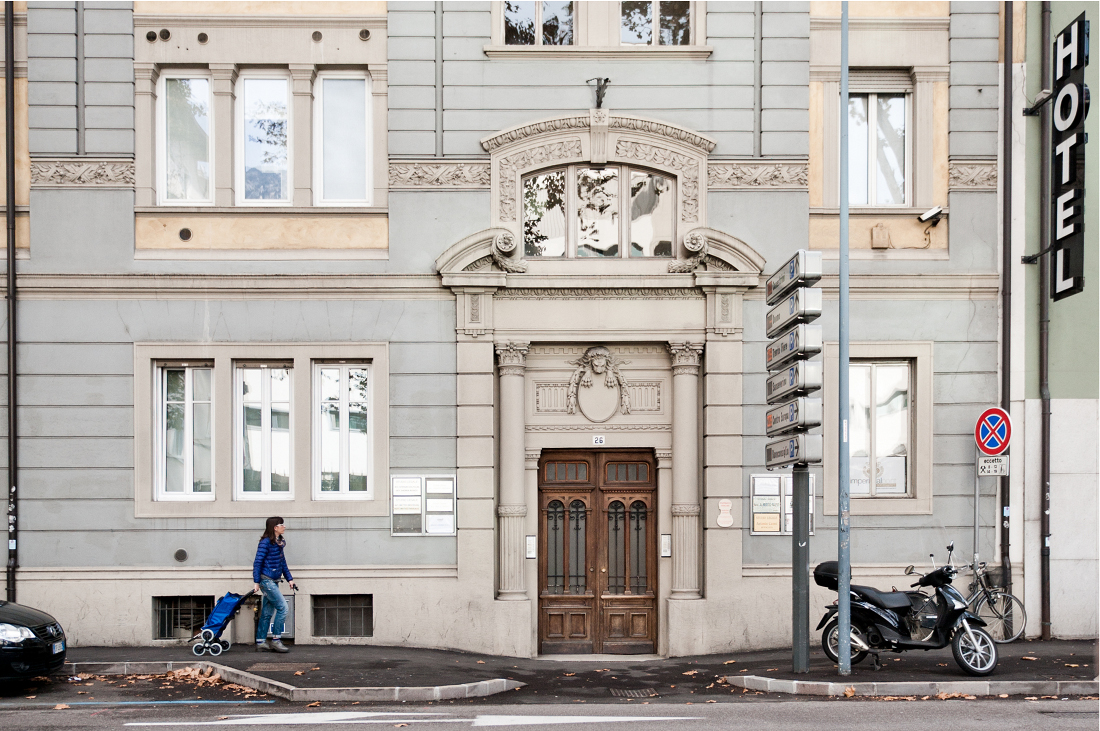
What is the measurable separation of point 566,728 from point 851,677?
3.62m

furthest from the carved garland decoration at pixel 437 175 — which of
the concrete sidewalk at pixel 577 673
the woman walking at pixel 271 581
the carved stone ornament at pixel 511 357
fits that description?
the concrete sidewalk at pixel 577 673

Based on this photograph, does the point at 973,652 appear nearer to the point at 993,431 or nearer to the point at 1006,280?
the point at 993,431

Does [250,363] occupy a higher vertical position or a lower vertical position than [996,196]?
lower

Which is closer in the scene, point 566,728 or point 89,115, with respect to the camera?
Result: point 566,728

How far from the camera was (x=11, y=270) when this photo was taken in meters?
13.2

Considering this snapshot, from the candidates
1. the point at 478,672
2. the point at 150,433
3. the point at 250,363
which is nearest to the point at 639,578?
the point at 478,672

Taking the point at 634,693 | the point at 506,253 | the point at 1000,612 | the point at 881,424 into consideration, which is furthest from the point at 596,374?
the point at 1000,612

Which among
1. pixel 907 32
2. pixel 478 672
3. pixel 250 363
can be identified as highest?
pixel 907 32

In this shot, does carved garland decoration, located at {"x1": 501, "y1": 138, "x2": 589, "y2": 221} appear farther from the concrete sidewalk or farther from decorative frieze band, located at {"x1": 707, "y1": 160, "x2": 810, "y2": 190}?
the concrete sidewalk

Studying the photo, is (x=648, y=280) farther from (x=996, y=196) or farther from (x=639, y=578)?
(x=996, y=196)

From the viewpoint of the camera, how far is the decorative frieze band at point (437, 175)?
13.5 m

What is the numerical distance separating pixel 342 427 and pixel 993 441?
29.0 ft

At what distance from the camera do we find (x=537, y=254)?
13781mm

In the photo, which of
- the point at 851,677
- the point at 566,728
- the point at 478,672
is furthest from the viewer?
the point at 478,672
